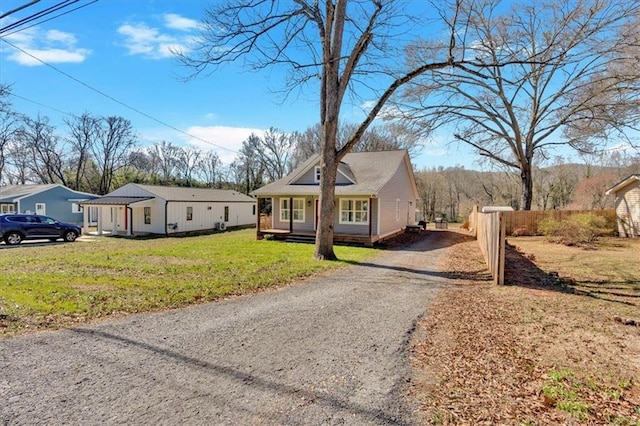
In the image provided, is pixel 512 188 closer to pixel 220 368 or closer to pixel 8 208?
pixel 220 368

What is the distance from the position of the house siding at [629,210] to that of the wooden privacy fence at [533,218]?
0.45m

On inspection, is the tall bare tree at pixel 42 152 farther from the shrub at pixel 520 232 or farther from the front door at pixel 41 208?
the shrub at pixel 520 232

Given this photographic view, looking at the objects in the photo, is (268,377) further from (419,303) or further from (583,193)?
(583,193)

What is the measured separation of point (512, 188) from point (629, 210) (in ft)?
71.8

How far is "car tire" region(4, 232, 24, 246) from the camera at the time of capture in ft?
55.9

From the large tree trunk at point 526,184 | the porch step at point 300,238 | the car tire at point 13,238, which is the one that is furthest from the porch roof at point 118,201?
the large tree trunk at point 526,184

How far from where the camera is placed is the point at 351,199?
17.1 meters

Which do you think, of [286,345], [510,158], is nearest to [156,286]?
[286,345]

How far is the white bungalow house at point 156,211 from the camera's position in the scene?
74.1 feet

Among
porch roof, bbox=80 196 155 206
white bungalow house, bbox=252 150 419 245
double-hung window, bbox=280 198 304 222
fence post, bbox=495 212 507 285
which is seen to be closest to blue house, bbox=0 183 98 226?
porch roof, bbox=80 196 155 206

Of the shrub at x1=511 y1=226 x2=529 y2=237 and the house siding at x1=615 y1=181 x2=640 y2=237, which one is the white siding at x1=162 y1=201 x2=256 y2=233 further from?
the house siding at x1=615 y1=181 x2=640 y2=237

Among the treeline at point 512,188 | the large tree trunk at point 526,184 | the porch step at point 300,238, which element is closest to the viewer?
the porch step at point 300,238

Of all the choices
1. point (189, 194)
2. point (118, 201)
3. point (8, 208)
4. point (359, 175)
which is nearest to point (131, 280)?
point (359, 175)

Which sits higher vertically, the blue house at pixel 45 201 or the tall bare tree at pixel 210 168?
the tall bare tree at pixel 210 168
